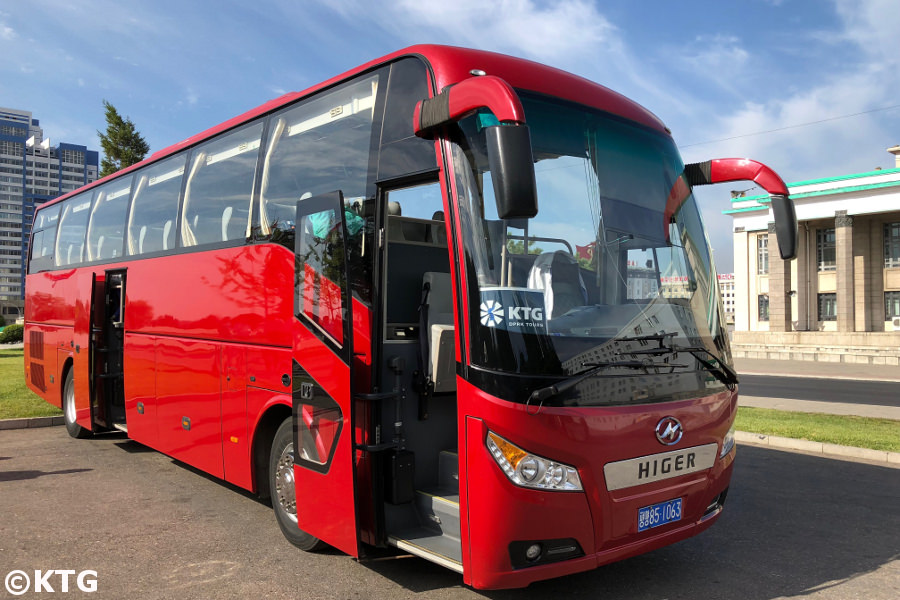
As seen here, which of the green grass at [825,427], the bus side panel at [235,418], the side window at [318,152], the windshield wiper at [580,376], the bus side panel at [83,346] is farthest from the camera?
the bus side panel at [83,346]

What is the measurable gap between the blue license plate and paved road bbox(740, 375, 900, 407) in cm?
1331

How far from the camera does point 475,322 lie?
404 cm

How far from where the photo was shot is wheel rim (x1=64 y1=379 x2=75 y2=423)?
34.2 ft

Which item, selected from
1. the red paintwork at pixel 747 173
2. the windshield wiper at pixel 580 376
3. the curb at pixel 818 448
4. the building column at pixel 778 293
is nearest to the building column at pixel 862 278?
the building column at pixel 778 293

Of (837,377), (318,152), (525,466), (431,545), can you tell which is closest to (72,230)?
(318,152)

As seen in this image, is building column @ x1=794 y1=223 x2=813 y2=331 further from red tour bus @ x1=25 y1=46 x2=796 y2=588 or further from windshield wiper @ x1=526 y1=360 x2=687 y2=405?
windshield wiper @ x1=526 y1=360 x2=687 y2=405

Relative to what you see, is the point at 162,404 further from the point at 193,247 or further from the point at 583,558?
the point at 583,558

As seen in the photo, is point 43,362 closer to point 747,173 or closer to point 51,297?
point 51,297

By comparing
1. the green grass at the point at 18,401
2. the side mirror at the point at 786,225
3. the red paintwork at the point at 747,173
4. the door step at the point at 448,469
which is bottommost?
the green grass at the point at 18,401

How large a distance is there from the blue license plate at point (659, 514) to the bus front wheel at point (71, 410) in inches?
350

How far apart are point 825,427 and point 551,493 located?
8682 millimetres

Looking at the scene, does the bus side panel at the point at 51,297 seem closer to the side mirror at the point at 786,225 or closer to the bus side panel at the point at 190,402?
the bus side panel at the point at 190,402

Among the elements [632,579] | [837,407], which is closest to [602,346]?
[632,579]

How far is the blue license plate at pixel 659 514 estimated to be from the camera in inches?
168
